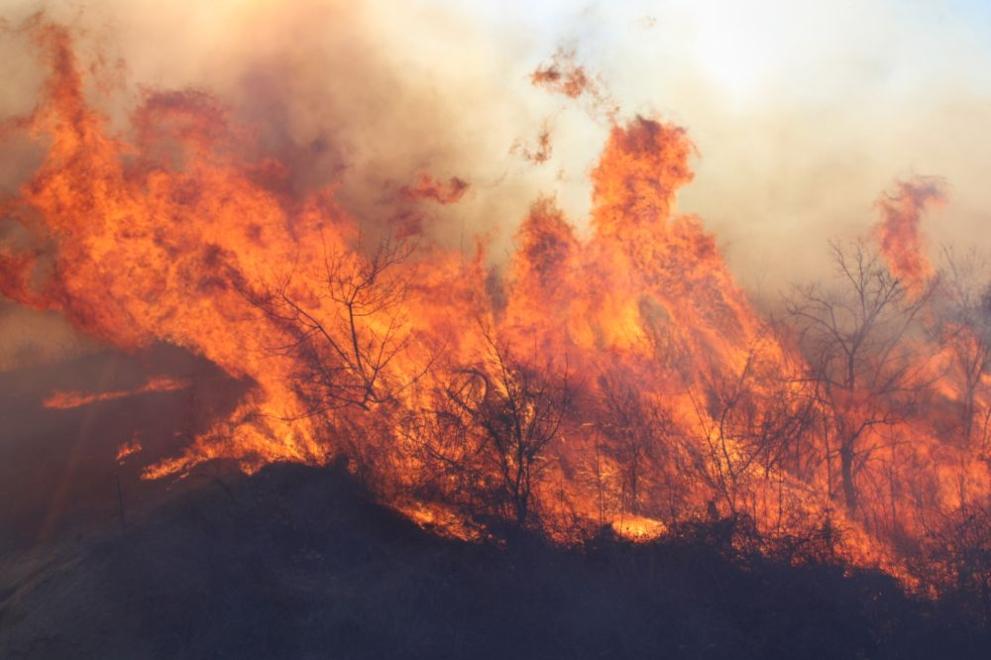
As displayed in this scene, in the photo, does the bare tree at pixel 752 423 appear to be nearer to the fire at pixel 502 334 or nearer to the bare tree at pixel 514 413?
the fire at pixel 502 334

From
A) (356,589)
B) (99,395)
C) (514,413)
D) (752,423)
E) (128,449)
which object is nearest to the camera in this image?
(356,589)

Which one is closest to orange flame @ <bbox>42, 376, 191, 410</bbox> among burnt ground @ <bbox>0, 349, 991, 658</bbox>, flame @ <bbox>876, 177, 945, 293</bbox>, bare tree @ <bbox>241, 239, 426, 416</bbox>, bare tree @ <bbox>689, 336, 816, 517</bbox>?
burnt ground @ <bbox>0, 349, 991, 658</bbox>

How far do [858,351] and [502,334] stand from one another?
9283 mm

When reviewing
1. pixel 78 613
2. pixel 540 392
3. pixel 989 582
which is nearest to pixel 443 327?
pixel 540 392

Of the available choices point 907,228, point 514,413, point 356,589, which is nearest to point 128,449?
point 356,589

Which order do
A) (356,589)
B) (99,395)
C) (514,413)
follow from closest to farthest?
(356,589) < (514,413) < (99,395)

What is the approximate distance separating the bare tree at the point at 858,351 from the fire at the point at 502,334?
3.4 inches

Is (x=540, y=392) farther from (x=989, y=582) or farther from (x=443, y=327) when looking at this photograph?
(x=989, y=582)

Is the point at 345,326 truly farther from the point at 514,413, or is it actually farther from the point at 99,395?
the point at 99,395

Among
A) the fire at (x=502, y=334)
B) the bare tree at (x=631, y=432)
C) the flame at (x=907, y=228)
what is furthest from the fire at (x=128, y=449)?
the flame at (x=907, y=228)

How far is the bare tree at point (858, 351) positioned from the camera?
1397 cm

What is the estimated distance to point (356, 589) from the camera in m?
10.4

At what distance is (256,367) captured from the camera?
15234 mm

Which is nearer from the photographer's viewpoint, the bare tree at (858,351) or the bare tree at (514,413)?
the bare tree at (514,413)
